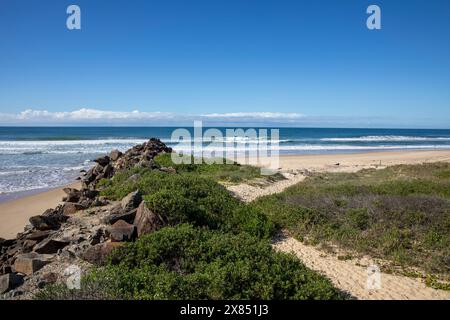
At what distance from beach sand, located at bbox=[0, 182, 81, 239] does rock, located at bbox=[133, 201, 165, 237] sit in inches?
225

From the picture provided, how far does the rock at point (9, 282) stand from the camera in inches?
235

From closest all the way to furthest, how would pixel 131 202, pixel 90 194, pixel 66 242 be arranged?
pixel 66 242, pixel 131 202, pixel 90 194

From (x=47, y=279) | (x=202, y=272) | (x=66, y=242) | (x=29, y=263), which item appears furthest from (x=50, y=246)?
(x=202, y=272)

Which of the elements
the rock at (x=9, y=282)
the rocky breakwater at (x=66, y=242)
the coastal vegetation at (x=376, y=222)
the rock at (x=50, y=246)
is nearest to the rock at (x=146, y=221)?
the rocky breakwater at (x=66, y=242)

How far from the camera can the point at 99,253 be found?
6.76 m

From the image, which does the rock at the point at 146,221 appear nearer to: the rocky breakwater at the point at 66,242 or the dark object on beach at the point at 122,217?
the rocky breakwater at the point at 66,242

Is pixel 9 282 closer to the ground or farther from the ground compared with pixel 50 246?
closer to the ground

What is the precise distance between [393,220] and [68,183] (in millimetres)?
17740

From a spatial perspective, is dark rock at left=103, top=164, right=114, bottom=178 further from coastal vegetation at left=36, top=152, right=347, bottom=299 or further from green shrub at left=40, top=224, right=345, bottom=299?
green shrub at left=40, top=224, right=345, bottom=299

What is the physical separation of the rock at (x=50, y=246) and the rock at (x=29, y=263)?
0.50 meters

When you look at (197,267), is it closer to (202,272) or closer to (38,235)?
(202,272)

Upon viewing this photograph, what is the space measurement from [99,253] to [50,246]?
1736 mm

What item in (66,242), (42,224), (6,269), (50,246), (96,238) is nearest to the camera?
(6,269)
